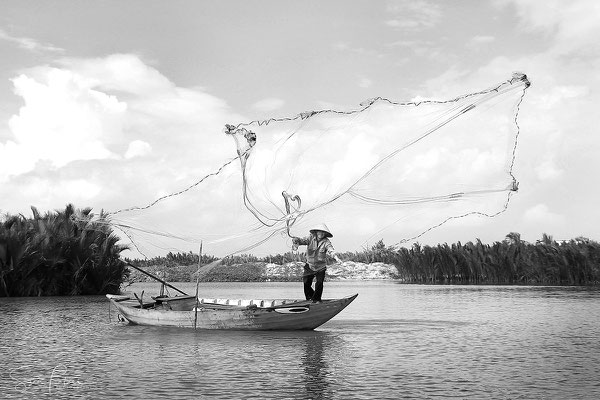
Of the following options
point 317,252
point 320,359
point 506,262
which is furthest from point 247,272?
point 320,359

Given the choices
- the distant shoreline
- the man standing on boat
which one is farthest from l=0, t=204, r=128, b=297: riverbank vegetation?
the distant shoreline

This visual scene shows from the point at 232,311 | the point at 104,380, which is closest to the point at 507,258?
the point at 232,311

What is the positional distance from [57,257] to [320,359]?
30.0 metres

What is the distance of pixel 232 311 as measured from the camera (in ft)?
68.7

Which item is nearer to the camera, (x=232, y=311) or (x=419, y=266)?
(x=232, y=311)

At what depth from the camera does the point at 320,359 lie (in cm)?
1516

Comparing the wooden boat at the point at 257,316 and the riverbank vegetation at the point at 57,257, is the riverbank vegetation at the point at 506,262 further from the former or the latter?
the wooden boat at the point at 257,316

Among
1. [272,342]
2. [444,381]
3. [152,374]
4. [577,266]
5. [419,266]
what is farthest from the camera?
[419,266]

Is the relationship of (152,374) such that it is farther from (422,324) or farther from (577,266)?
(577,266)

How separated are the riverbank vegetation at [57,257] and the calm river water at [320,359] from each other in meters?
15.0

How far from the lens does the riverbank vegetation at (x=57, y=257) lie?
131ft

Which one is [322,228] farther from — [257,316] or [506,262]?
[506,262]

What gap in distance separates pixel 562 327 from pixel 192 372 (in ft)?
42.0

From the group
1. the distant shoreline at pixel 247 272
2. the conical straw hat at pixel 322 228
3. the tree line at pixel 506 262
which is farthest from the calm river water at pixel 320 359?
the distant shoreline at pixel 247 272
